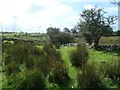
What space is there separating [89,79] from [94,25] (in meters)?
32.1

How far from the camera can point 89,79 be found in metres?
12.0

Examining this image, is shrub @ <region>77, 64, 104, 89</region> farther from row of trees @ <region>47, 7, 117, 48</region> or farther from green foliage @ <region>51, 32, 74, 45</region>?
green foliage @ <region>51, 32, 74, 45</region>

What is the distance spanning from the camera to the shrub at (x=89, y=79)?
1195cm

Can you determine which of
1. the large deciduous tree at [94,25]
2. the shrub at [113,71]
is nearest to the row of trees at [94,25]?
the large deciduous tree at [94,25]

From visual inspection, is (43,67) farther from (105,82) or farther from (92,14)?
(92,14)

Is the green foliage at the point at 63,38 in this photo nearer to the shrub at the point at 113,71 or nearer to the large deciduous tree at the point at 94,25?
the large deciduous tree at the point at 94,25

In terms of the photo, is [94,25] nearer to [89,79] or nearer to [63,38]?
[63,38]

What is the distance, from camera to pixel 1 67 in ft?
58.0

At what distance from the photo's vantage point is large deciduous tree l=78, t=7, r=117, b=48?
43.0 meters

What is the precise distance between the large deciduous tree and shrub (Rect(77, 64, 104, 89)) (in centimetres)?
3006

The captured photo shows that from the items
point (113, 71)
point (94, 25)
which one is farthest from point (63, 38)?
point (113, 71)

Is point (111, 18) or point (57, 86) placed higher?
point (111, 18)

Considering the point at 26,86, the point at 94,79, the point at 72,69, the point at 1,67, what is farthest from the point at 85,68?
the point at 1,67

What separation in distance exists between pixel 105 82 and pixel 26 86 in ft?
10.3
